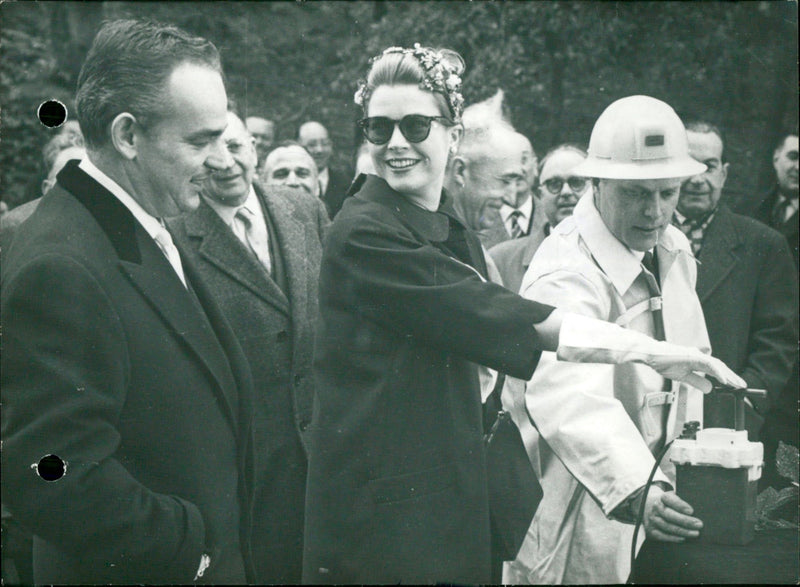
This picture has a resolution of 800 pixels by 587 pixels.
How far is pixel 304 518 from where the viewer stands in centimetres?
292

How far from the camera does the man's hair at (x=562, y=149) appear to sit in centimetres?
347

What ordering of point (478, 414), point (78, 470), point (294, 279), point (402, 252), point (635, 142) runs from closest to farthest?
point (78, 470) < point (402, 252) < point (478, 414) < point (635, 142) < point (294, 279)

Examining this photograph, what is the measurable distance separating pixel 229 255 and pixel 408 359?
33.1 inches

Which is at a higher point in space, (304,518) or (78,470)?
(78,470)

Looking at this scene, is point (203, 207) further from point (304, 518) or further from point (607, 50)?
point (607, 50)

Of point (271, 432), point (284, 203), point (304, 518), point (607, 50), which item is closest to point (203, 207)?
point (284, 203)

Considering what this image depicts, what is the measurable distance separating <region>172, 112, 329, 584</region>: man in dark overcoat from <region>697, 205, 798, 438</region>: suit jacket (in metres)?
1.43

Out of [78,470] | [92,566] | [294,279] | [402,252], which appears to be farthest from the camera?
[294,279]

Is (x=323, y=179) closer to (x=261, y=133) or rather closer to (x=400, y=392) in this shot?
(x=261, y=133)

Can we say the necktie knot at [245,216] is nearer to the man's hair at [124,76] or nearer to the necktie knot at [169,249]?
the necktie knot at [169,249]

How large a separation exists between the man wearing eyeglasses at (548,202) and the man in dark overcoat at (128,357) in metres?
1.14

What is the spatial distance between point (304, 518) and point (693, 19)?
2.39 meters

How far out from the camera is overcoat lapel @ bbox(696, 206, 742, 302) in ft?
11.6

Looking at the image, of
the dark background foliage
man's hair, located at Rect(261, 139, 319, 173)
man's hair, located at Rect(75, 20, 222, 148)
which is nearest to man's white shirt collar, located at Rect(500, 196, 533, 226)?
the dark background foliage
